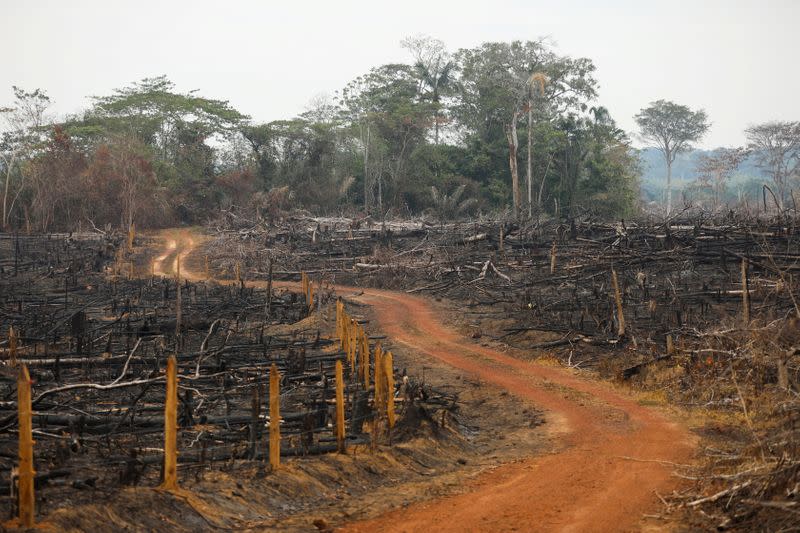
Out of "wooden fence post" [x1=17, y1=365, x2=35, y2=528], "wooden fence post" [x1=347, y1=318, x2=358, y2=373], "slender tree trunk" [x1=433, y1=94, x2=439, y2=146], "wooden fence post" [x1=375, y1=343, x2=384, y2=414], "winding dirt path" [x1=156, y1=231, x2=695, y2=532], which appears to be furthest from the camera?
"slender tree trunk" [x1=433, y1=94, x2=439, y2=146]

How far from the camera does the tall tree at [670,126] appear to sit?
68938mm

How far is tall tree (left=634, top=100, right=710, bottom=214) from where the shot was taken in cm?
6894

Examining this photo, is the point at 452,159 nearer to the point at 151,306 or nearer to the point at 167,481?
the point at 151,306

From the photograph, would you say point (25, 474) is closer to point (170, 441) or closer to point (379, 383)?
point (170, 441)

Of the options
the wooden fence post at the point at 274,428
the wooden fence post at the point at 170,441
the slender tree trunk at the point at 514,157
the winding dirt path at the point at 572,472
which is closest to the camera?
the wooden fence post at the point at 170,441

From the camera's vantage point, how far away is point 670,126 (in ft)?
229

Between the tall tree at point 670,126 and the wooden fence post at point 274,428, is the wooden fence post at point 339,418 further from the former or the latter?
the tall tree at point 670,126

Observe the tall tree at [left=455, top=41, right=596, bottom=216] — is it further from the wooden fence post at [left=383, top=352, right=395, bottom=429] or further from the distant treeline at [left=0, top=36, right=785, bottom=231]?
the wooden fence post at [left=383, top=352, right=395, bottom=429]

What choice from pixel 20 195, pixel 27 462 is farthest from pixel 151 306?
pixel 20 195

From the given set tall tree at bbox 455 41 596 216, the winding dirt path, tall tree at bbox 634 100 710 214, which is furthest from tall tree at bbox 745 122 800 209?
the winding dirt path

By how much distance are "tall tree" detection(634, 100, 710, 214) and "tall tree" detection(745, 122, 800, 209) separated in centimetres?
463

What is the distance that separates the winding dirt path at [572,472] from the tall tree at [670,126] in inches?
2189

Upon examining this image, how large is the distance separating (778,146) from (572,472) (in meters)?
61.0

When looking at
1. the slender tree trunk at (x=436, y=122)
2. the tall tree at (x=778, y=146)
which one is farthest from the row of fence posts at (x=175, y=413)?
the tall tree at (x=778, y=146)
